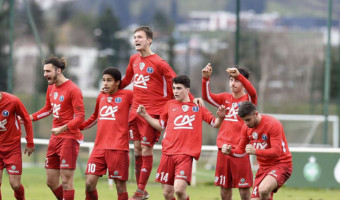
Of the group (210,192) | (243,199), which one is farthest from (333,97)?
(243,199)

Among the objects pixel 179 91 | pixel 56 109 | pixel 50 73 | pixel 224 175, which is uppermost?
pixel 50 73

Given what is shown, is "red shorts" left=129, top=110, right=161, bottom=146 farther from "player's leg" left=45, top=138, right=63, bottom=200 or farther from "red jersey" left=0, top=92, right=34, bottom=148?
"red jersey" left=0, top=92, right=34, bottom=148

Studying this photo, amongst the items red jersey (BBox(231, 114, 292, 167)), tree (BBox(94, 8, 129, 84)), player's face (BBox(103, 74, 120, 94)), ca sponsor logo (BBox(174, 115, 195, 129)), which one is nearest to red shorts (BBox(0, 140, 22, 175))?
player's face (BBox(103, 74, 120, 94))

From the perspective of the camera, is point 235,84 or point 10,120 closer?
point 235,84

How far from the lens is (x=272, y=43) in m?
32.7

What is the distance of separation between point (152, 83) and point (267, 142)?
207 centimetres

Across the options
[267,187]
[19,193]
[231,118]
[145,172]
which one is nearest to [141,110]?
[145,172]

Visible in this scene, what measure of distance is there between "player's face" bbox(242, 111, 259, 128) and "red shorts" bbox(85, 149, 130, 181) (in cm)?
205

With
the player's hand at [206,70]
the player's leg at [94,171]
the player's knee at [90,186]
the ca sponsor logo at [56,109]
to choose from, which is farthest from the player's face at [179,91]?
the ca sponsor logo at [56,109]

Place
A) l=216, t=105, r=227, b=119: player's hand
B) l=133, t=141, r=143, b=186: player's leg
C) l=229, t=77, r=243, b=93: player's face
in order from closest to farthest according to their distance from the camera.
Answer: l=216, t=105, r=227, b=119: player's hand
l=229, t=77, r=243, b=93: player's face
l=133, t=141, r=143, b=186: player's leg

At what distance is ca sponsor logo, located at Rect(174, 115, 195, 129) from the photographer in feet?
35.2

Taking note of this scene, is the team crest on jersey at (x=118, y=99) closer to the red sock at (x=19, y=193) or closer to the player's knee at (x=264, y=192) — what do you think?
the red sock at (x=19, y=193)

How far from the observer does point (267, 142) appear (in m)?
10.4

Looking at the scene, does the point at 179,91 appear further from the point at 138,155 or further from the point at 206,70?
the point at 138,155
